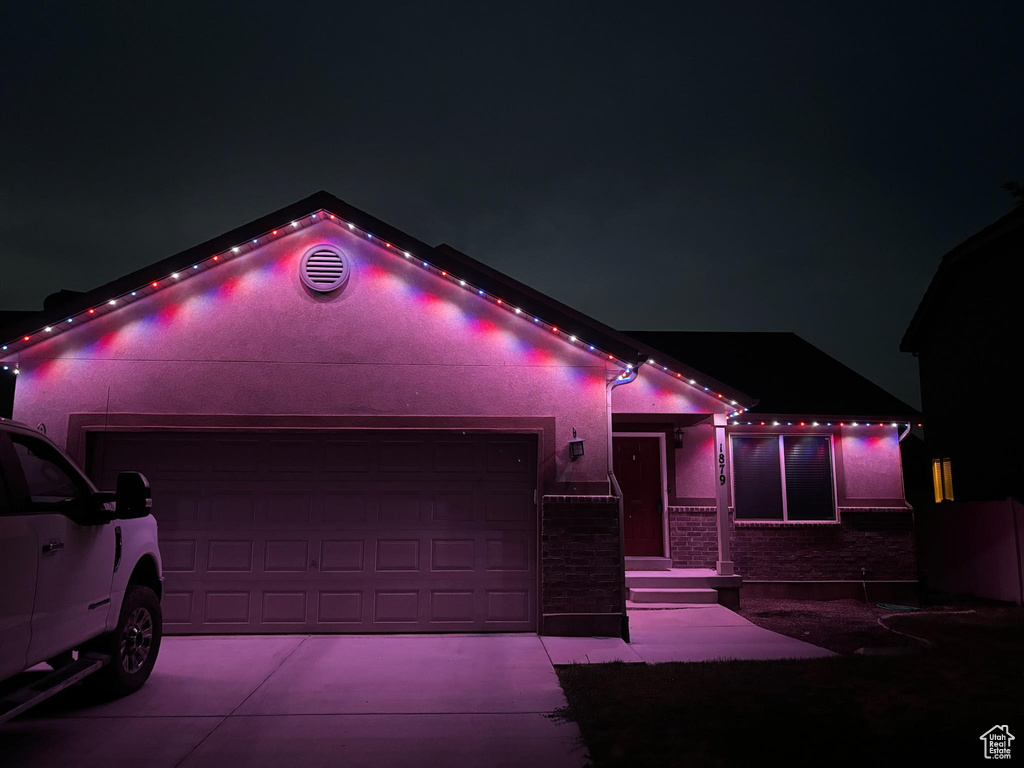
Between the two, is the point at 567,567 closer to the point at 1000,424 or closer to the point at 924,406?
the point at 1000,424

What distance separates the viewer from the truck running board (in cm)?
456

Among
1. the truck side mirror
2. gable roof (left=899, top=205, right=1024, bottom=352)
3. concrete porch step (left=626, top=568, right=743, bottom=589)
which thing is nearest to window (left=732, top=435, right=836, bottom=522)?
concrete porch step (left=626, top=568, right=743, bottom=589)

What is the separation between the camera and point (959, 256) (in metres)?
16.4

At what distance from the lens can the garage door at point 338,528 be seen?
352 inches

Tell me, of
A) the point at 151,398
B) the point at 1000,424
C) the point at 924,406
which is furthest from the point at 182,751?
the point at 924,406

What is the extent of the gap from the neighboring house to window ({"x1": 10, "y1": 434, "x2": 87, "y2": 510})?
1290 centimetres

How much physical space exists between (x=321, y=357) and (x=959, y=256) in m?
14.2

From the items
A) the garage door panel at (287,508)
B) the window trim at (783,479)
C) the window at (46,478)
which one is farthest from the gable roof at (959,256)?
the window at (46,478)

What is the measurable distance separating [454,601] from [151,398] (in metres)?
4.29

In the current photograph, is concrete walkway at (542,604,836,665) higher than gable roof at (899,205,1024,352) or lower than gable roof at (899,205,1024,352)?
lower

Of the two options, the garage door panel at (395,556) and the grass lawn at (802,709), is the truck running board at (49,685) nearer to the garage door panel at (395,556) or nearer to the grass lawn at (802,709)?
the garage door panel at (395,556)

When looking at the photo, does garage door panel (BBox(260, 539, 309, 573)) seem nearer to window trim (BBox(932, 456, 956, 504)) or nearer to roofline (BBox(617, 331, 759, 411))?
roofline (BBox(617, 331, 759, 411))

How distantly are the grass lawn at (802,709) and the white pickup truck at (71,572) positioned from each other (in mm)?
3658

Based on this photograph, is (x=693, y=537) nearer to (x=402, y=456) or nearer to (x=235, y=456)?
(x=402, y=456)
